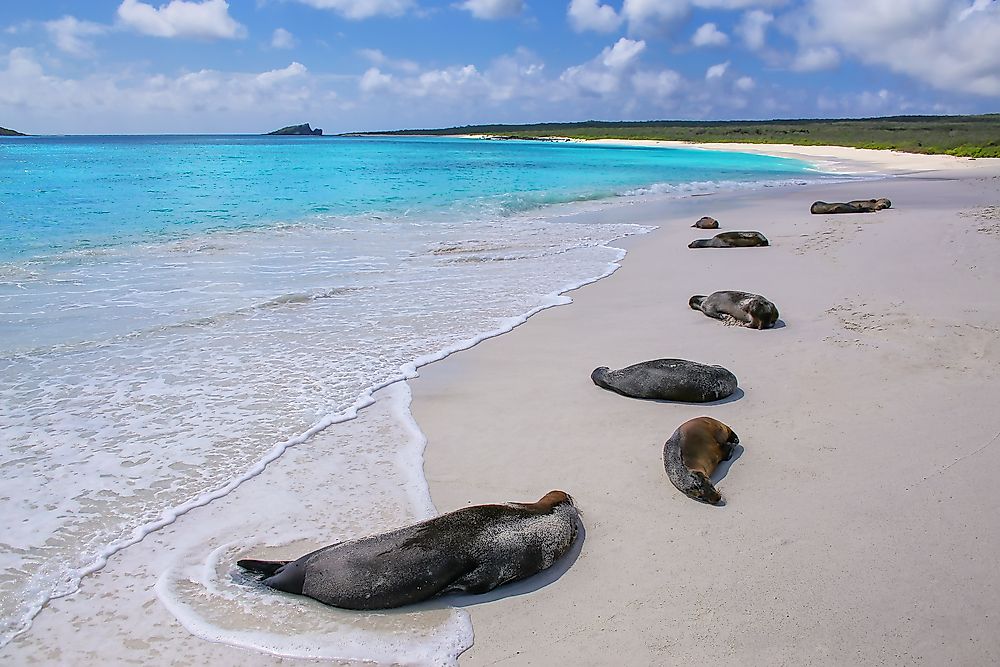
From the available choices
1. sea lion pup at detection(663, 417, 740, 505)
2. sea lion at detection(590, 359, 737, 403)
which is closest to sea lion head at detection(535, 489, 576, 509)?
sea lion pup at detection(663, 417, 740, 505)

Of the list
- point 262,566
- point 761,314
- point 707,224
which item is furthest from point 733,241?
point 262,566

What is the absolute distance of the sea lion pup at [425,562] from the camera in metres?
3.25

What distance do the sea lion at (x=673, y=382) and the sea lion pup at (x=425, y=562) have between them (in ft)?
7.50

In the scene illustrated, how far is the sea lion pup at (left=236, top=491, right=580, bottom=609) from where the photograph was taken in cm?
325

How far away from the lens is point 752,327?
24.8 feet

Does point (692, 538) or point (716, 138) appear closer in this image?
point (692, 538)

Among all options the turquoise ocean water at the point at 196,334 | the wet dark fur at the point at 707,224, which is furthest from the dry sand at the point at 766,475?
the wet dark fur at the point at 707,224

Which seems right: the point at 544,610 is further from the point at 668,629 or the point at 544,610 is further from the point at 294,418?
the point at 294,418

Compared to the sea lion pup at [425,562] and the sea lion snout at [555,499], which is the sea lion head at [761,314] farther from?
the sea lion pup at [425,562]

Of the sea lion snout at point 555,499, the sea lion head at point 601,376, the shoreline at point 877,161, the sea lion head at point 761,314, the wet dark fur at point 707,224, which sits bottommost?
the sea lion snout at point 555,499

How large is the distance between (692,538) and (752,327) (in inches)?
169

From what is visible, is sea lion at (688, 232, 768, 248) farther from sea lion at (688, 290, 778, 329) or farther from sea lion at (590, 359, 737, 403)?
sea lion at (590, 359, 737, 403)

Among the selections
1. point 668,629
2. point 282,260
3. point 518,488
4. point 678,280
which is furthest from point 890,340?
point 282,260

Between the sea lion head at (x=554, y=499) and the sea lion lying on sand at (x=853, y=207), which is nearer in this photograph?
the sea lion head at (x=554, y=499)
